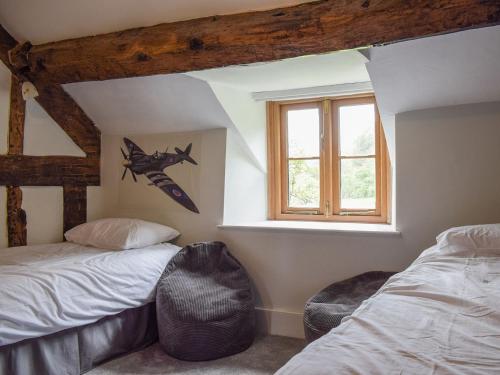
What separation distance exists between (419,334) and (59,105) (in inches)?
133

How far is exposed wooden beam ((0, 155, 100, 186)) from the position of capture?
325 cm

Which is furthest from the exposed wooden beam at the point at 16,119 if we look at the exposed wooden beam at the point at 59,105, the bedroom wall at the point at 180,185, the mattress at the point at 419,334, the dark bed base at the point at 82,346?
the mattress at the point at 419,334

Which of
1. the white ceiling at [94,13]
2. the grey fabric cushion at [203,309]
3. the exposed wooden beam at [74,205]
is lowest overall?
the grey fabric cushion at [203,309]

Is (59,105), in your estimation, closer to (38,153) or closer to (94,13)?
(38,153)

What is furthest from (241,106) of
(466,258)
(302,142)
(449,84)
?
(466,258)

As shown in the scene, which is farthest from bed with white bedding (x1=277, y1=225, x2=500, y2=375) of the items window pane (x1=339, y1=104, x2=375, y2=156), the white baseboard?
window pane (x1=339, y1=104, x2=375, y2=156)

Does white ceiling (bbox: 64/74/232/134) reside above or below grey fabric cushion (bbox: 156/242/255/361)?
above

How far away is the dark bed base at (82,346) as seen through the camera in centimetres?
216

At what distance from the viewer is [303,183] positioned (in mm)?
3672

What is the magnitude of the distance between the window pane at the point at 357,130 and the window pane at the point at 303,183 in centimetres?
30

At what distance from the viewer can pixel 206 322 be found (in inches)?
103

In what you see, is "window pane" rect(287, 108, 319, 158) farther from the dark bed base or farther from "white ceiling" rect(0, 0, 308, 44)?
the dark bed base

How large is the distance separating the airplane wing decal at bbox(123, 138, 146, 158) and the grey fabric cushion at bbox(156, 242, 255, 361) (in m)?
1.15

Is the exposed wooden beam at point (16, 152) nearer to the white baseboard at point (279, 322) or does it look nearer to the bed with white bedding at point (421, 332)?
the white baseboard at point (279, 322)
